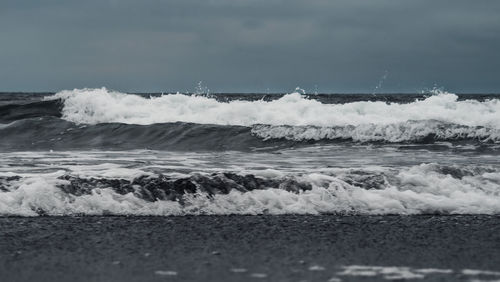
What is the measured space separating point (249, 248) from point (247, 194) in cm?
220

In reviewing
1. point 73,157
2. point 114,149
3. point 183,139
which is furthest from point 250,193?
point 183,139

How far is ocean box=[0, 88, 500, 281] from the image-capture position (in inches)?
188

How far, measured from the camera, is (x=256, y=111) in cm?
1880

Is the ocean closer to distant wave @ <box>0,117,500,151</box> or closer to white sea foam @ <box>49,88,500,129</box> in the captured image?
distant wave @ <box>0,117,500,151</box>

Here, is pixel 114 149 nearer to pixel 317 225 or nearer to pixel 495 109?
pixel 317 225

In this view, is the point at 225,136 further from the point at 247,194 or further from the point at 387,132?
the point at 247,194

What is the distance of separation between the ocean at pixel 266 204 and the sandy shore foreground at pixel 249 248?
0.05ft

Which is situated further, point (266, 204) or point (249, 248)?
point (266, 204)

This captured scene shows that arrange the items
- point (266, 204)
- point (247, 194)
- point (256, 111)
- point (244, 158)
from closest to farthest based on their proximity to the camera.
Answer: point (266, 204), point (247, 194), point (244, 158), point (256, 111)

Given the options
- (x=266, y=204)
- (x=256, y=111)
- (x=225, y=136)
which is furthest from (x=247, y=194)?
(x=256, y=111)

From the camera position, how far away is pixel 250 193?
296 inches

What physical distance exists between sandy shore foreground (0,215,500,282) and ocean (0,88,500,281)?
0.02m

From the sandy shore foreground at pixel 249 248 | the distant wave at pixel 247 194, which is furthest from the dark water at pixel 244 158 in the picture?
the sandy shore foreground at pixel 249 248

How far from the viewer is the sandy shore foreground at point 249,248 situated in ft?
14.8
